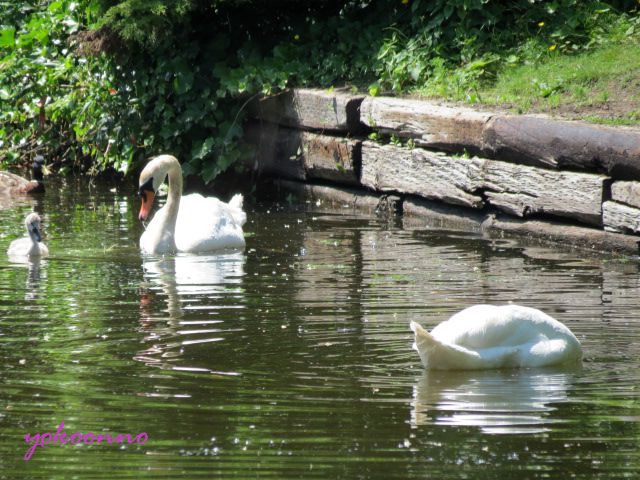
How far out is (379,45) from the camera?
12734 mm

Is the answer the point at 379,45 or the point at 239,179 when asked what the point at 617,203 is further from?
the point at 239,179

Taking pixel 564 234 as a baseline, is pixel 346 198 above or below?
above

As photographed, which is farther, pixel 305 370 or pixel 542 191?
pixel 542 191

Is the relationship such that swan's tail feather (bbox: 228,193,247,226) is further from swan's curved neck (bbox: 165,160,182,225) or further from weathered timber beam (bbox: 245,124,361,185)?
weathered timber beam (bbox: 245,124,361,185)

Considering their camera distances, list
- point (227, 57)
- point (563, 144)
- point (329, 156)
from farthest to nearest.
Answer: point (227, 57), point (329, 156), point (563, 144)

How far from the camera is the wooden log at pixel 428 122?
10.5 meters

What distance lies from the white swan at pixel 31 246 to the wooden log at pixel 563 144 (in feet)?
12.4

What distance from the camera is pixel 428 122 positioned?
36.2 ft

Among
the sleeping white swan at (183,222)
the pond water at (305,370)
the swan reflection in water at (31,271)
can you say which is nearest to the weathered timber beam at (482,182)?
the pond water at (305,370)

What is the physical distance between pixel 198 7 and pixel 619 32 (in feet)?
14.4

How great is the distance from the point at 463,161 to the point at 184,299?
3904 mm

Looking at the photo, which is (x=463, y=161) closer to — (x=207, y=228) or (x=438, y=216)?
(x=438, y=216)

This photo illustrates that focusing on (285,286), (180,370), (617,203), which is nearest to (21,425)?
(180,370)

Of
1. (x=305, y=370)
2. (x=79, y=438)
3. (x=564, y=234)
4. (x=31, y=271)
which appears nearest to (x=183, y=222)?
(x=31, y=271)
